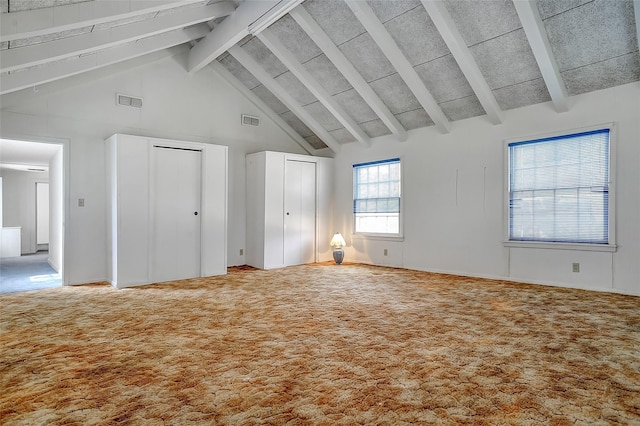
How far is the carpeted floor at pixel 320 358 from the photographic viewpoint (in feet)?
6.41

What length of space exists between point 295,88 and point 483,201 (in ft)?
12.7

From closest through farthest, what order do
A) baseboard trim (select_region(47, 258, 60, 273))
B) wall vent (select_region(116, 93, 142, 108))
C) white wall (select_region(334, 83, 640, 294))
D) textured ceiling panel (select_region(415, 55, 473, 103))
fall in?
white wall (select_region(334, 83, 640, 294))
textured ceiling panel (select_region(415, 55, 473, 103))
wall vent (select_region(116, 93, 142, 108))
baseboard trim (select_region(47, 258, 60, 273))

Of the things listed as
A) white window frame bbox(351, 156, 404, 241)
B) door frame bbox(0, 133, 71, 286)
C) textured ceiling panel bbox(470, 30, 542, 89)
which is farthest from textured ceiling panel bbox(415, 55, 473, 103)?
door frame bbox(0, 133, 71, 286)

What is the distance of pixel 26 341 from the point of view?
3021 mm

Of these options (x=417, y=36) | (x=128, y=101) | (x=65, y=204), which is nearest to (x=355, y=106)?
(x=417, y=36)

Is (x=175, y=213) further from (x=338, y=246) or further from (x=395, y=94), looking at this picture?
(x=395, y=94)

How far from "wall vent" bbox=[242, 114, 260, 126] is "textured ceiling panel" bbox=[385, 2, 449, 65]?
Result: 3448 millimetres

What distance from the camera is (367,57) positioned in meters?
5.55

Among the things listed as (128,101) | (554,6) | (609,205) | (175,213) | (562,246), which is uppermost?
(554,6)

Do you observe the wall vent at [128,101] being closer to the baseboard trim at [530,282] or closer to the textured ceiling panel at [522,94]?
the baseboard trim at [530,282]

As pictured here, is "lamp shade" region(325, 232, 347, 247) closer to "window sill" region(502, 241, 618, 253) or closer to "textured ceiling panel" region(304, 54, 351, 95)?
"textured ceiling panel" region(304, 54, 351, 95)

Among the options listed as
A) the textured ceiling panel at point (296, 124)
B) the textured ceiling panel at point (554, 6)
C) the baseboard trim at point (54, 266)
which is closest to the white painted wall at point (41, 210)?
the baseboard trim at point (54, 266)

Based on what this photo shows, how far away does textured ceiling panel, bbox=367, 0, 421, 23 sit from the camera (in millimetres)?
4483

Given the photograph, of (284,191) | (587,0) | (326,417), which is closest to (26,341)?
(326,417)
